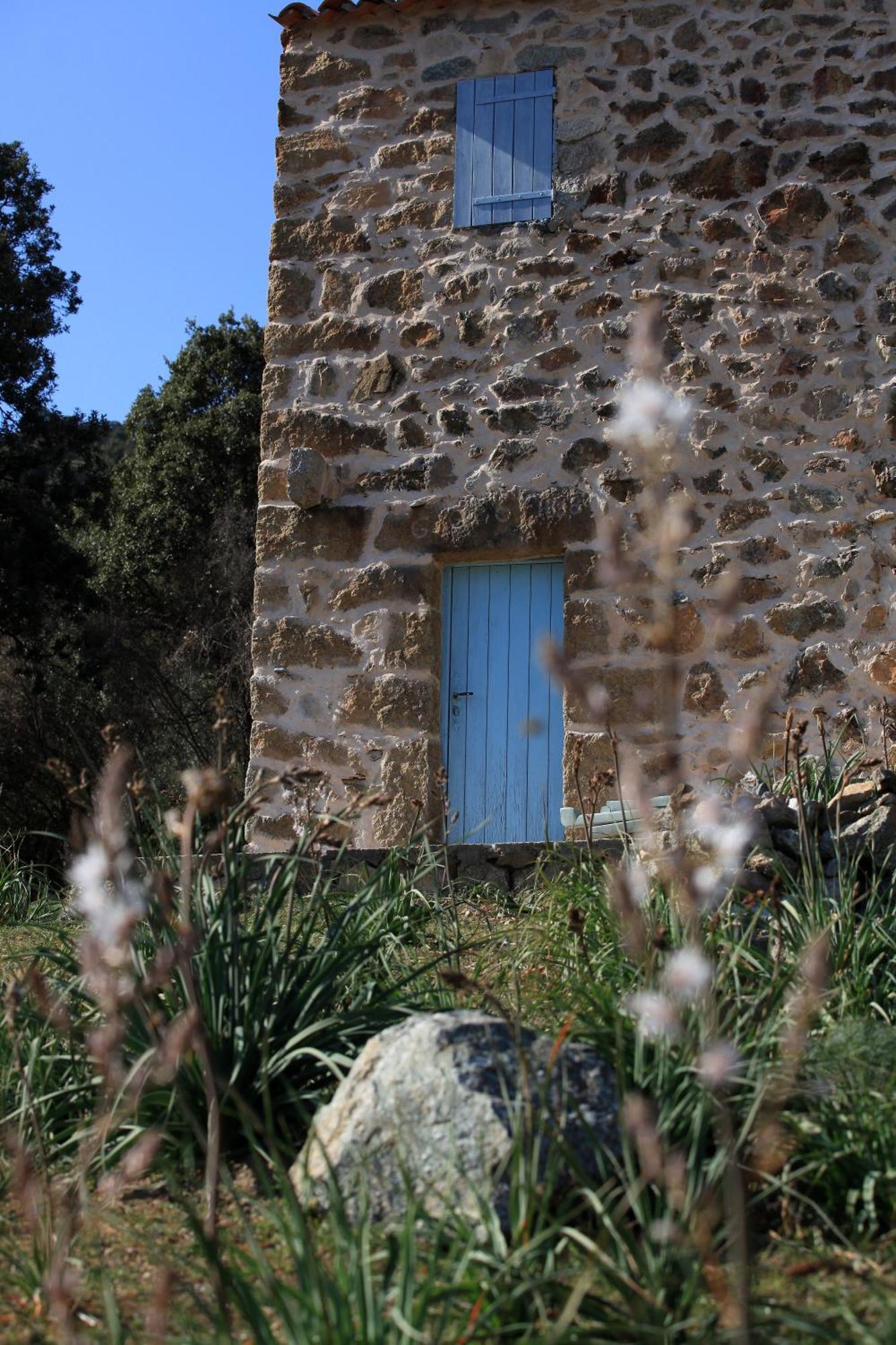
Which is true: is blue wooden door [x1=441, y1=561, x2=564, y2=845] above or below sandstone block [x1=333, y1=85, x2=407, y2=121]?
below

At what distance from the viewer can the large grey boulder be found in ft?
8.38

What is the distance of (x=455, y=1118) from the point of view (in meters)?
Answer: 2.65

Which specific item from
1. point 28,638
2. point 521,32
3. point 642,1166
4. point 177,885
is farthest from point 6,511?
point 642,1166

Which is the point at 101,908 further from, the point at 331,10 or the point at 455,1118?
the point at 331,10

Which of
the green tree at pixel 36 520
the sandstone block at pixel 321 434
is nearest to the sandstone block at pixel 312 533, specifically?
the sandstone block at pixel 321 434

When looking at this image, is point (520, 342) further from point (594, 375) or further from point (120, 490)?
point (120, 490)

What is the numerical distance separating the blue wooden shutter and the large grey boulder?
523 centimetres

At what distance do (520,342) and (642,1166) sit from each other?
5137mm

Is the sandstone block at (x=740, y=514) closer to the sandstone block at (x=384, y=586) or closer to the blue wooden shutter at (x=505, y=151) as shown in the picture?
the sandstone block at (x=384, y=586)

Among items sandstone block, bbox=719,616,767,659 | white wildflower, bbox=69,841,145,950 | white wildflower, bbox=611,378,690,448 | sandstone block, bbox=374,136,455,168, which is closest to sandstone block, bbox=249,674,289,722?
sandstone block, bbox=719,616,767,659

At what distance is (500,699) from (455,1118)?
435 cm

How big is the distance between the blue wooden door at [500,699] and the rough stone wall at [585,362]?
125 millimetres

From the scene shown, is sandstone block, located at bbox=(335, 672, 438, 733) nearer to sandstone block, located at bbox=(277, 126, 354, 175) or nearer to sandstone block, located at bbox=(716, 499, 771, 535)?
sandstone block, located at bbox=(716, 499, 771, 535)

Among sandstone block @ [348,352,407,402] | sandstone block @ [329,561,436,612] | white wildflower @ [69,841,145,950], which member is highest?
sandstone block @ [348,352,407,402]
